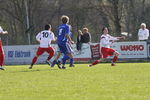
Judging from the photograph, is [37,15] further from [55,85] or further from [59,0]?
[55,85]

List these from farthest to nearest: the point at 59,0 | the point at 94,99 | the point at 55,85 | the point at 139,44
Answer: the point at 59,0, the point at 139,44, the point at 55,85, the point at 94,99

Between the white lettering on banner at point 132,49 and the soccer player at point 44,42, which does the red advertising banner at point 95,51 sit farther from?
the soccer player at point 44,42

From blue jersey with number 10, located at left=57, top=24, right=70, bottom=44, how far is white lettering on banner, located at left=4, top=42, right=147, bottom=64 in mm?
12314

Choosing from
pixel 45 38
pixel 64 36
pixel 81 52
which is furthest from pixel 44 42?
pixel 81 52

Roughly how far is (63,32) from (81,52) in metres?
13.0

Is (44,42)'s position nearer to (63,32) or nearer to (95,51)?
(63,32)

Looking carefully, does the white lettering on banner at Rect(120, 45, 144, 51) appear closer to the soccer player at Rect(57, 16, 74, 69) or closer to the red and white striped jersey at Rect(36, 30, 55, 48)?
the red and white striped jersey at Rect(36, 30, 55, 48)

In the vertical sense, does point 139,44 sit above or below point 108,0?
below

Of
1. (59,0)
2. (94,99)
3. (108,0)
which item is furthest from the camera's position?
(59,0)

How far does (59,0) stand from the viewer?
190 ft

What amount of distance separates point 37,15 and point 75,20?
515 centimetres

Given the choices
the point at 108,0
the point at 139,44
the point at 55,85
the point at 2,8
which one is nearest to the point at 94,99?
the point at 55,85

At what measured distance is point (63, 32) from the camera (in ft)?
60.1

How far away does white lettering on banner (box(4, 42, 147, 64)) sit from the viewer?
30.0m
